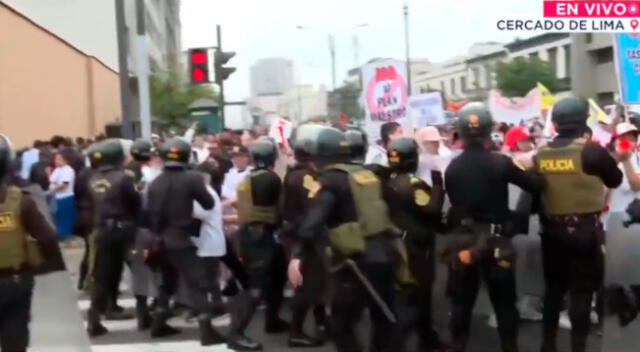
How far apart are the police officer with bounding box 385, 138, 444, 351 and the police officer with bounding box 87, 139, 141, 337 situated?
2799 mm

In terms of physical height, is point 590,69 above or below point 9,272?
above

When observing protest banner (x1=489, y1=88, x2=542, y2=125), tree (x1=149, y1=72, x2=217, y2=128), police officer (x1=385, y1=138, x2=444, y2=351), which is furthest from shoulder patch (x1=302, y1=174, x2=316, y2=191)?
tree (x1=149, y1=72, x2=217, y2=128)

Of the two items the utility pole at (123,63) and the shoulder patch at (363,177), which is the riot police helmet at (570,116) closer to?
the shoulder patch at (363,177)

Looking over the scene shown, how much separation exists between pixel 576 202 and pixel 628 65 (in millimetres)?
3301

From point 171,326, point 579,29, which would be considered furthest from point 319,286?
point 579,29

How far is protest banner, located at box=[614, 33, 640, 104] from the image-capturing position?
11078mm

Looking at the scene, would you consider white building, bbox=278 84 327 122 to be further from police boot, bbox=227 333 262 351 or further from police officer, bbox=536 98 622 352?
police officer, bbox=536 98 622 352

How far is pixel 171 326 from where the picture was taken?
11266 millimetres

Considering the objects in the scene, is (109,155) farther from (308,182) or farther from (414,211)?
(414,211)

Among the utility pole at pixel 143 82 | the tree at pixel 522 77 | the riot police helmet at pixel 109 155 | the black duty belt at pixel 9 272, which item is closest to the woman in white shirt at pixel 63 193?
the utility pole at pixel 143 82

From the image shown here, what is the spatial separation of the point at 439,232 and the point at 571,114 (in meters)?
1.43

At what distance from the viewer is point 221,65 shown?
20125 millimetres

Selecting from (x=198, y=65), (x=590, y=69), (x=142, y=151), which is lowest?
(x=142, y=151)

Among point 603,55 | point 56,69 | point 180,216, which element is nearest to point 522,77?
point 603,55
